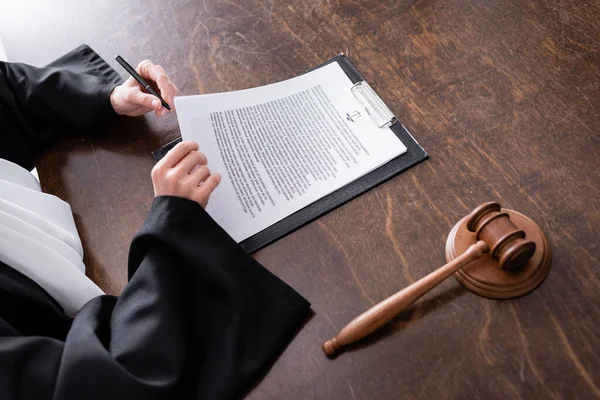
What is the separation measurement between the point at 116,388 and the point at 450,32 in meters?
0.85

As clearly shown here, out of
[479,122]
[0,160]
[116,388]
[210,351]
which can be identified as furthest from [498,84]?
[0,160]

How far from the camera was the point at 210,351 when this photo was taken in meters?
0.68

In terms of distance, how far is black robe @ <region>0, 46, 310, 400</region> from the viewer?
64cm

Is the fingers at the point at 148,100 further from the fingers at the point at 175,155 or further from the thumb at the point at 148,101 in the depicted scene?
the fingers at the point at 175,155

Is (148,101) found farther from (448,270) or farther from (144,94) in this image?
(448,270)

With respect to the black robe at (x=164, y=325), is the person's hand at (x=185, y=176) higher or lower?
higher

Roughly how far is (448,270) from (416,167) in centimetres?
22

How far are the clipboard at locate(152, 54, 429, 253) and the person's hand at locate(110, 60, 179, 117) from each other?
13.4 inches

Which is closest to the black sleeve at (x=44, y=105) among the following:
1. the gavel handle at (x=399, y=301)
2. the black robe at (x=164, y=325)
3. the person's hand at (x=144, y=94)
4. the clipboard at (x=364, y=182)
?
the person's hand at (x=144, y=94)

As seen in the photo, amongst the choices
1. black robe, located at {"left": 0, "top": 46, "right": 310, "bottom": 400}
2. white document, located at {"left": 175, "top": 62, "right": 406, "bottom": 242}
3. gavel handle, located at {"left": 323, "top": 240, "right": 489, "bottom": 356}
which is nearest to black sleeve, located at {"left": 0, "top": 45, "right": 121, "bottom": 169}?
white document, located at {"left": 175, "top": 62, "right": 406, "bottom": 242}

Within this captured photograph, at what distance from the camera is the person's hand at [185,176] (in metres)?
0.76

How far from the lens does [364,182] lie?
2.58 ft

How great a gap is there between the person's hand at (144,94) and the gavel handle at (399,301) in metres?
0.55

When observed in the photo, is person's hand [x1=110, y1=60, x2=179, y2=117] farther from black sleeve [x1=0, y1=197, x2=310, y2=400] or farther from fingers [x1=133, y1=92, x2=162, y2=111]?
black sleeve [x1=0, y1=197, x2=310, y2=400]
